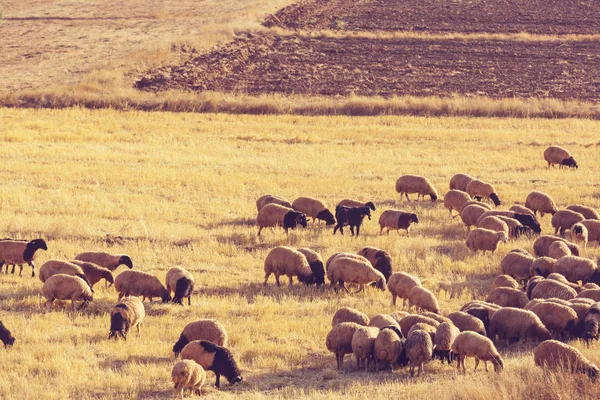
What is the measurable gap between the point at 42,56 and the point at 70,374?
49.7 m

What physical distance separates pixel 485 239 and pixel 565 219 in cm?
351

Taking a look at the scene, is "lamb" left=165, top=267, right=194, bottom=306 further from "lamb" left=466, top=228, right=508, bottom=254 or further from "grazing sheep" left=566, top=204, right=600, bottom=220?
"grazing sheep" left=566, top=204, right=600, bottom=220

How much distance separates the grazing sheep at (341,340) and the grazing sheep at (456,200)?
12.7 meters

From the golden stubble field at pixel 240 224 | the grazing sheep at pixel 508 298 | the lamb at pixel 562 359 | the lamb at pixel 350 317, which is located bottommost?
the golden stubble field at pixel 240 224

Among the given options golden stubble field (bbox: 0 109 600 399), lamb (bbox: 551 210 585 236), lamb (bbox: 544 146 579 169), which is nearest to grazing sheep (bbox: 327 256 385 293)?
golden stubble field (bbox: 0 109 600 399)

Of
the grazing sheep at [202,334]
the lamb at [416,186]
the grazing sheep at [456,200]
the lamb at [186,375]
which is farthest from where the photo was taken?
the lamb at [416,186]

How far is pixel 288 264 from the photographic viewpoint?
1975cm

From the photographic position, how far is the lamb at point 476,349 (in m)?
14.4

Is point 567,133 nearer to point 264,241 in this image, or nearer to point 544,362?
point 264,241

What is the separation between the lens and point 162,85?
51.9 meters

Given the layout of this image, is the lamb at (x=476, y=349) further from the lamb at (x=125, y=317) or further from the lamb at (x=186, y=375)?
the lamb at (x=125, y=317)

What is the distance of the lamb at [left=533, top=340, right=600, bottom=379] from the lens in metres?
13.3

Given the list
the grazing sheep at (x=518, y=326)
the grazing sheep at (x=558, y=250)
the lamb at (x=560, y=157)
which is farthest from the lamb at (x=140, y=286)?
the lamb at (x=560, y=157)

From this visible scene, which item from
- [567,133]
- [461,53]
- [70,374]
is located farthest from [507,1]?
[70,374]
